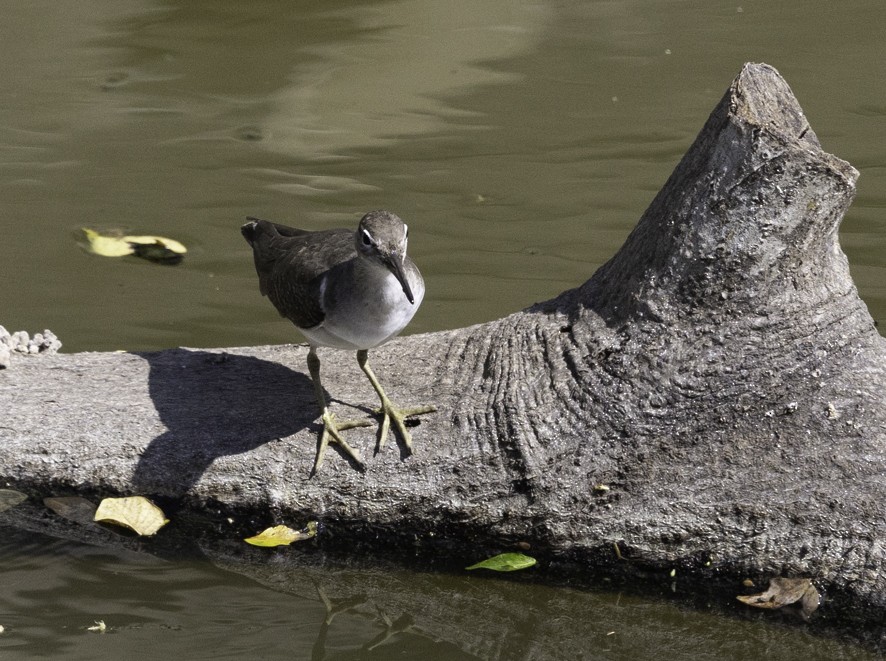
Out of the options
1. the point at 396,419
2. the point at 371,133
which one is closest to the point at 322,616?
the point at 396,419

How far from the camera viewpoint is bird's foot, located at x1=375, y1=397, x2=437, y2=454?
4.34m

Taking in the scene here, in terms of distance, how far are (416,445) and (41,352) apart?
6.80ft

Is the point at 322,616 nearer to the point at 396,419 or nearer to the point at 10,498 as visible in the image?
the point at 396,419

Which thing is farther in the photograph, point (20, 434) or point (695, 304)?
point (20, 434)

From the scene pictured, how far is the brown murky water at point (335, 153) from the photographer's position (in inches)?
169

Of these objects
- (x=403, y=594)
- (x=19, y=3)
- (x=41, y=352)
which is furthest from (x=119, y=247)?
(x=19, y=3)

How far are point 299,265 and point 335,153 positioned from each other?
14.2 feet

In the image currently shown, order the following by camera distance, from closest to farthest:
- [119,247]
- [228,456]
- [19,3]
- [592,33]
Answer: [228,456], [119,247], [592,33], [19,3]

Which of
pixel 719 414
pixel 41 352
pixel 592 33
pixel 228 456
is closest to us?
pixel 719 414

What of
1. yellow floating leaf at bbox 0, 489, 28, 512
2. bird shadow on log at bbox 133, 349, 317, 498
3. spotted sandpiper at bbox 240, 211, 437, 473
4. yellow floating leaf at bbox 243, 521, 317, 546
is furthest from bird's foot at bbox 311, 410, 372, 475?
yellow floating leaf at bbox 0, 489, 28, 512

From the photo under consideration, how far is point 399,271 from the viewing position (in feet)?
13.4

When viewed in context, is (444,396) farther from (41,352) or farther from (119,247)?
(119,247)

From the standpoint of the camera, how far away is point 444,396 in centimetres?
456

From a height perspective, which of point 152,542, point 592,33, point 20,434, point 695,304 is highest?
point 592,33
